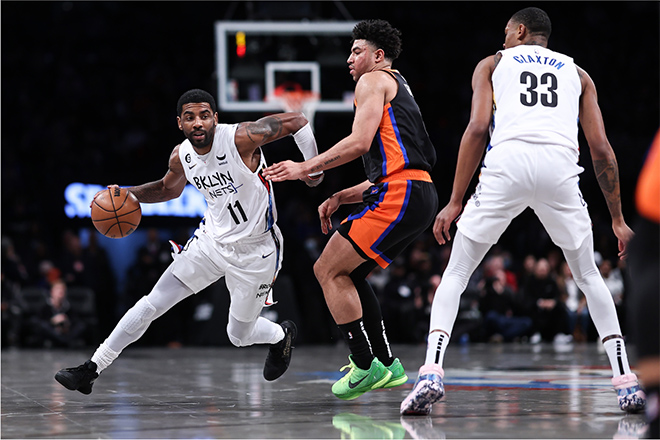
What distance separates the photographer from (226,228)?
18.4 feet

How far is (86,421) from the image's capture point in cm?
426

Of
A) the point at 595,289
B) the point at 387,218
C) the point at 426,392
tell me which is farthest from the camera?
the point at 387,218

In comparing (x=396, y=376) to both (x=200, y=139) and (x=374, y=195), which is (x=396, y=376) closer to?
(x=374, y=195)

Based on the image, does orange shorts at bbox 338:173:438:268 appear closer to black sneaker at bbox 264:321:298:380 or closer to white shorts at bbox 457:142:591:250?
white shorts at bbox 457:142:591:250

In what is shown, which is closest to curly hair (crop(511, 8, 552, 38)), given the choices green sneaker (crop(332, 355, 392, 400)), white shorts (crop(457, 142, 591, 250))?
white shorts (crop(457, 142, 591, 250))

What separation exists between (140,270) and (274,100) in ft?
12.9

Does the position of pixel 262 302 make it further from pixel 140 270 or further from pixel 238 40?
pixel 140 270

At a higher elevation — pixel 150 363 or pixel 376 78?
pixel 376 78

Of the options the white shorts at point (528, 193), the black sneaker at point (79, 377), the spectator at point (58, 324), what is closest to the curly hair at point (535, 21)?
the white shorts at point (528, 193)

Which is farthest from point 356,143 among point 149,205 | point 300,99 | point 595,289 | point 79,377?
point 149,205

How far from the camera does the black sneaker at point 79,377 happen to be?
5.17 m

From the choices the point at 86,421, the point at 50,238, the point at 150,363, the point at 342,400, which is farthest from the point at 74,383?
the point at 50,238

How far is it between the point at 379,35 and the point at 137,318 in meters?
2.44

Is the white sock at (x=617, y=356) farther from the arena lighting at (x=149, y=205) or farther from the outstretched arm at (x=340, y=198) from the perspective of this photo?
the arena lighting at (x=149, y=205)
